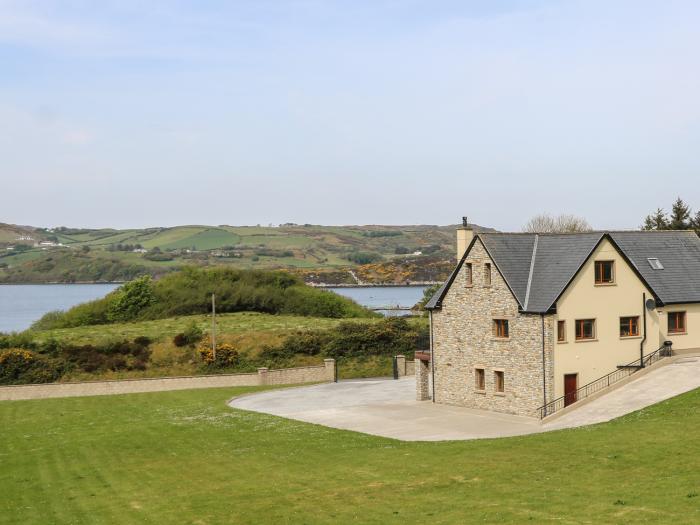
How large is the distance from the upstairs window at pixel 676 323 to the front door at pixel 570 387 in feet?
24.6

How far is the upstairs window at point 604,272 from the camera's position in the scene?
4500 cm

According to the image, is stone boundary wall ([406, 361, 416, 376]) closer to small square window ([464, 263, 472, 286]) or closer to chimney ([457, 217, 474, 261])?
chimney ([457, 217, 474, 261])

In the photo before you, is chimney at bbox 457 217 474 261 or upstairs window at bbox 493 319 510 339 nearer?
upstairs window at bbox 493 319 510 339

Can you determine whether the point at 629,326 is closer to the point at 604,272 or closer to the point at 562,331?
the point at 604,272

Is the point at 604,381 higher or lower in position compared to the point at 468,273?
lower

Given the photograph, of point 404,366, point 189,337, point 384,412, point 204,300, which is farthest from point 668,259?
point 204,300

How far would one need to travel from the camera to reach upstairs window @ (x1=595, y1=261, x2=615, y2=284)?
45000 mm

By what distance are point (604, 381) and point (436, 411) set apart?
8.84 meters

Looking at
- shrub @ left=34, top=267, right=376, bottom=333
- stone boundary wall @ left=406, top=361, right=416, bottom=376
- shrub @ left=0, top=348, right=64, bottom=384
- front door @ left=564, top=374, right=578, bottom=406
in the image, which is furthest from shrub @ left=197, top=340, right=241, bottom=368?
front door @ left=564, top=374, right=578, bottom=406

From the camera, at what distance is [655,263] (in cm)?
4947

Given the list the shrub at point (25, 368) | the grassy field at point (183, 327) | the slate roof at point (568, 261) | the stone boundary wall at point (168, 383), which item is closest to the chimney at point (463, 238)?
the slate roof at point (568, 261)

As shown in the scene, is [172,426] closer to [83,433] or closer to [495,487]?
[83,433]

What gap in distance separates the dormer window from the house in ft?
0.18

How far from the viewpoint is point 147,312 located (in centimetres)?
8962
